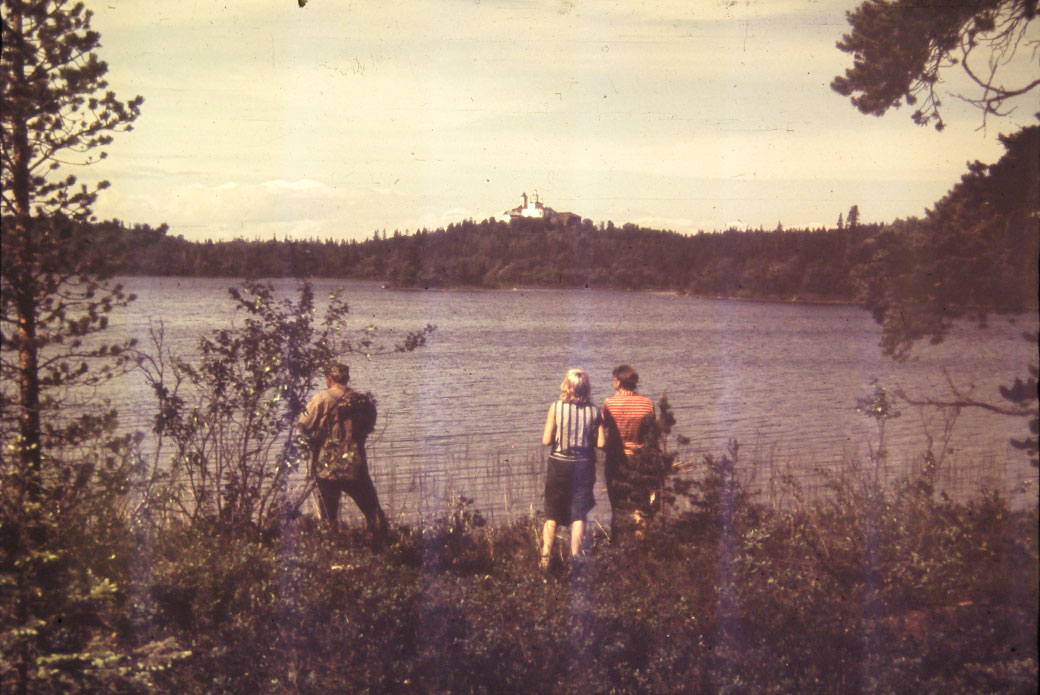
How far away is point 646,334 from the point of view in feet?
105

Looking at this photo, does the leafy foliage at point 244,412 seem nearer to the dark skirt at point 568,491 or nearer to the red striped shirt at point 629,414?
the dark skirt at point 568,491

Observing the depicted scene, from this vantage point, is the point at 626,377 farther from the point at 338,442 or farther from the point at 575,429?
the point at 338,442

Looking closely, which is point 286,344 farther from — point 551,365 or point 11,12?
point 551,365

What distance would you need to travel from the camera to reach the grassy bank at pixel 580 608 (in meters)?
5.12

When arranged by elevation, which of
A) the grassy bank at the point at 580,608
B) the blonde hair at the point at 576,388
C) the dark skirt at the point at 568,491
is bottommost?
the grassy bank at the point at 580,608

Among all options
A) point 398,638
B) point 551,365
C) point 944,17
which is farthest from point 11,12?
point 551,365

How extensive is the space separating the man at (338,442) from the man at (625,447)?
1.80 m

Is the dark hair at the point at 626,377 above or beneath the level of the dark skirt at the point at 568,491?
above

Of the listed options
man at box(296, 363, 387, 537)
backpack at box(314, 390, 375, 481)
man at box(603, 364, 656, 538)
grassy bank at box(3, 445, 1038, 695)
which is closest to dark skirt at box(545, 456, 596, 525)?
man at box(603, 364, 656, 538)

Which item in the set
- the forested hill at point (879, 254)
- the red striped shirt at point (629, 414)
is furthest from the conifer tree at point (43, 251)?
the red striped shirt at point (629, 414)

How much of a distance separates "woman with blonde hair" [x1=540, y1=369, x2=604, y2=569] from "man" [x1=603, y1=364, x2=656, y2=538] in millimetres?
178

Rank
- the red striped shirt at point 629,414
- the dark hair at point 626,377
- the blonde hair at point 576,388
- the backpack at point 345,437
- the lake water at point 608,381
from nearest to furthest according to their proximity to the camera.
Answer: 1. the backpack at point 345,437
2. the blonde hair at point 576,388
3. the red striped shirt at point 629,414
4. the dark hair at point 626,377
5. the lake water at point 608,381

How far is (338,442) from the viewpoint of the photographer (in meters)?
6.71

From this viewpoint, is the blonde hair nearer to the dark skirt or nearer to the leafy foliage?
the dark skirt
